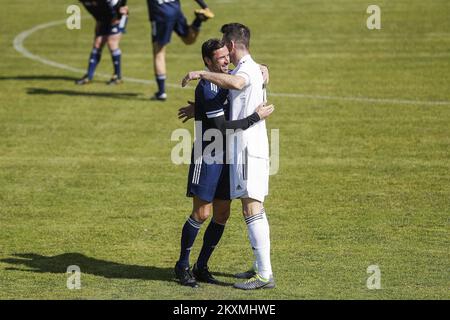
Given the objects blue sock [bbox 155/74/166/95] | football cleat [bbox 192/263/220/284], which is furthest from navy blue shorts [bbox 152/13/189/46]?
football cleat [bbox 192/263/220/284]

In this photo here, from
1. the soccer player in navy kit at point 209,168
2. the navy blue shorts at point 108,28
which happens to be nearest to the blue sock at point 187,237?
the soccer player in navy kit at point 209,168

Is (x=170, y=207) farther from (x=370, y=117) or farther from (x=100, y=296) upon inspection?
(x=370, y=117)

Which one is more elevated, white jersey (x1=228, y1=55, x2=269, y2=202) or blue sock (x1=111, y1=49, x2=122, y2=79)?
blue sock (x1=111, y1=49, x2=122, y2=79)

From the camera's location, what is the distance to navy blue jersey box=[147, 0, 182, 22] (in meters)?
21.0

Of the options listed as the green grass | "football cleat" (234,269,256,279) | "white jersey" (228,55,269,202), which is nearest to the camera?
"white jersey" (228,55,269,202)

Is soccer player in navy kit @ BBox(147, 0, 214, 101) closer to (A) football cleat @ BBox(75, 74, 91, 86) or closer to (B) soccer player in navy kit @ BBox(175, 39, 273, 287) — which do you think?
(A) football cleat @ BBox(75, 74, 91, 86)

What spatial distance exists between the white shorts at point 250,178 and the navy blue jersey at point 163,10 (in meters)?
10.5

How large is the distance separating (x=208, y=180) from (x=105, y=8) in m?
12.2

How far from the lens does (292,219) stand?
1407cm

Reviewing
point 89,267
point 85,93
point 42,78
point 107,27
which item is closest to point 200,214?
point 89,267

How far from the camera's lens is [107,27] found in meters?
22.7

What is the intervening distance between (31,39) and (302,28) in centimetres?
736

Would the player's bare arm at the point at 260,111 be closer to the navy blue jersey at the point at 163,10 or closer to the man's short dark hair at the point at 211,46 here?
the man's short dark hair at the point at 211,46

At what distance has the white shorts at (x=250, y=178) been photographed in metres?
10.9
